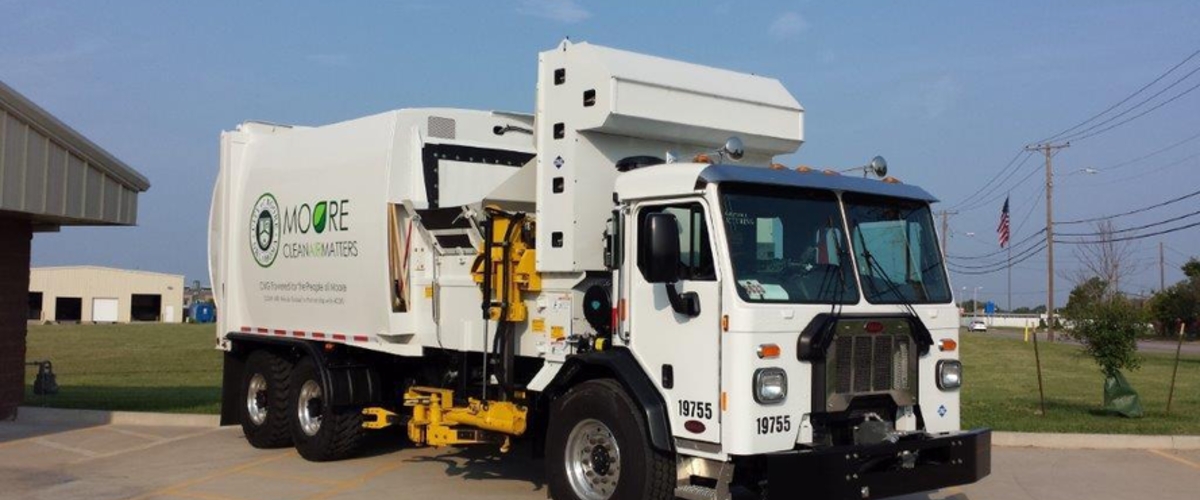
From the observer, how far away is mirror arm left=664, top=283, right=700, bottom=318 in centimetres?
758

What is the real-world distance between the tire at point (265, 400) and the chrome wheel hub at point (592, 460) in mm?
4939

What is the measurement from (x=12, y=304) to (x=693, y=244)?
37.6 ft

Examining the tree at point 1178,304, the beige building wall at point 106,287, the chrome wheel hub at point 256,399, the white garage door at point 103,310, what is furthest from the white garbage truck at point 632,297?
the white garage door at point 103,310

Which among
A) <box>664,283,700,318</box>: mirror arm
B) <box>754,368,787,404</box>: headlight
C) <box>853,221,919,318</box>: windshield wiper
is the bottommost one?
<box>754,368,787,404</box>: headlight

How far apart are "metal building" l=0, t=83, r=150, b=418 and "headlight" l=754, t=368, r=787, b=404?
9.49m

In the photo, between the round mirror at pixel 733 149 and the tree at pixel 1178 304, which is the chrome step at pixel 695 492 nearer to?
the round mirror at pixel 733 149

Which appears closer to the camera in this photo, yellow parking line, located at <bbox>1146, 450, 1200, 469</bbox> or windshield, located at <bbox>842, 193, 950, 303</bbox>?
windshield, located at <bbox>842, 193, 950, 303</bbox>

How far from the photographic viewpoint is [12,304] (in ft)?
50.3

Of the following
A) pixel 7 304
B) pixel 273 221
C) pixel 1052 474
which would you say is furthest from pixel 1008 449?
pixel 7 304

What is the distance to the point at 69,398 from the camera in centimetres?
1892

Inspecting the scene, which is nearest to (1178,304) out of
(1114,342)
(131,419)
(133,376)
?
(1114,342)

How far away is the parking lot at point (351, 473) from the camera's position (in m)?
10.2

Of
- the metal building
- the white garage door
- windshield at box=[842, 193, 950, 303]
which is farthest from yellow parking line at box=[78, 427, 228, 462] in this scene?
the white garage door

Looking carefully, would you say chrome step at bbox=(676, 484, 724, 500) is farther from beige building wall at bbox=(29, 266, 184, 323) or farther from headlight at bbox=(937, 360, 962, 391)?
beige building wall at bbox=(29, 266, 184, 323)
